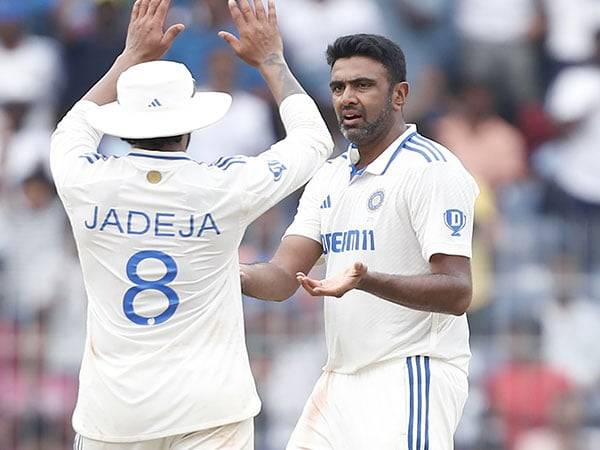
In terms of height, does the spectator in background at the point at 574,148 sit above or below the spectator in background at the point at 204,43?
below

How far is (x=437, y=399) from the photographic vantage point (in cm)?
638

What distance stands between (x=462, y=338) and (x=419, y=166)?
75 centimetres

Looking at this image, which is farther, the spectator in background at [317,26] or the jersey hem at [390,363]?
the spectator in background at [317,26]

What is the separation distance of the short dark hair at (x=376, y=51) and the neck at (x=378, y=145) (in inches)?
7.9

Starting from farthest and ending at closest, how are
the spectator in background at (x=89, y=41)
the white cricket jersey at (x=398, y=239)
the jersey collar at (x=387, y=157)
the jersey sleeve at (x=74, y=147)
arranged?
the spectator in background at (x=89, y=41)
the jersey collar at (x=387, y=157)
the white cricket jersey at (x=398, y=239)
the jersey sleeve at (x=74, y=147)

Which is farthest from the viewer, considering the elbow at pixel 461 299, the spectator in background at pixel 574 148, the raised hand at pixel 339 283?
the spectator in background at pixel 574 148

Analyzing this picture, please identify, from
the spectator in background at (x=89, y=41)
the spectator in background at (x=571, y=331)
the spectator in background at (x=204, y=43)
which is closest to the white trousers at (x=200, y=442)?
the spectator in background at (x=571, y=331)

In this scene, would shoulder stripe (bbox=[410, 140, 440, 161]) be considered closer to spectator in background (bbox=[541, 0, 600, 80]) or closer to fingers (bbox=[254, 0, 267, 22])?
fingers (bbox=[254, 0, 267, 22])

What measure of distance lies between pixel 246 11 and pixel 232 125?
219 inches

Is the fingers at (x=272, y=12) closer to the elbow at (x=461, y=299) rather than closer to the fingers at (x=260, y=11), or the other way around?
the fingers at (x=260, y=11)

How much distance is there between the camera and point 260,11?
6.40 meters

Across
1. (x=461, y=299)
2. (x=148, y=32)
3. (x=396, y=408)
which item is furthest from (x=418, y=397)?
(x=148, y=32)

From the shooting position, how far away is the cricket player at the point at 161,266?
5.92 meters

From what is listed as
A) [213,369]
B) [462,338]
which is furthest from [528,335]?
[213,369]
